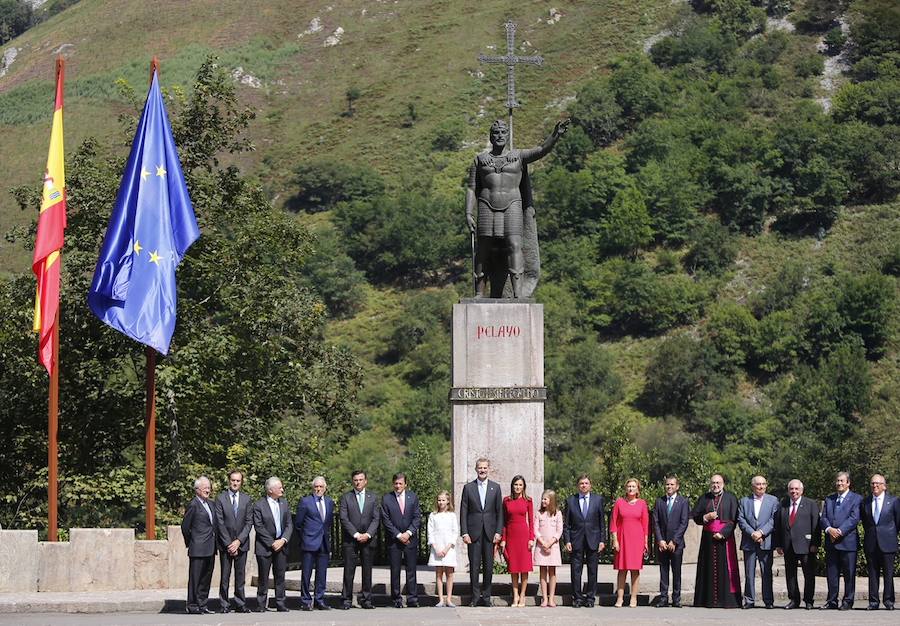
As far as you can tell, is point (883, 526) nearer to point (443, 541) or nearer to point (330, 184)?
point (443, 541)

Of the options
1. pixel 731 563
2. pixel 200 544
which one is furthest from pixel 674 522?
pixel 200 544

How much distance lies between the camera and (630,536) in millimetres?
20141

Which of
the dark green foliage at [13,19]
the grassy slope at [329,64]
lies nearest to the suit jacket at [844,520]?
the grassy slope at [329,64]

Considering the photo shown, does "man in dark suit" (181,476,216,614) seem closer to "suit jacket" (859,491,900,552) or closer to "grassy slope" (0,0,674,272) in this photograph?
"suit jacket" (859,491,900,552)

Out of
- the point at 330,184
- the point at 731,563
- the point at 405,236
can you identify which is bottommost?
the point at 731,563

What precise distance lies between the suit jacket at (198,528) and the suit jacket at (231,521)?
86mm

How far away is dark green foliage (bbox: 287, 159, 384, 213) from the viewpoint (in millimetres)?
118625

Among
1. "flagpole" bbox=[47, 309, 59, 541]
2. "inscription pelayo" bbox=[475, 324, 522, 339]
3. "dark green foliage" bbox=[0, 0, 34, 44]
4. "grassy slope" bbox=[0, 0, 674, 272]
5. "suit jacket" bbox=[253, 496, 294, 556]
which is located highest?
"dark green foliage" bbox=[0, 0, 34, 44]

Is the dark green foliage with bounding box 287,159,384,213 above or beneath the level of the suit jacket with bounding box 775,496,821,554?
above

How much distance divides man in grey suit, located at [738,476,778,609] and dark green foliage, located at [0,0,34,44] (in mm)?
165769

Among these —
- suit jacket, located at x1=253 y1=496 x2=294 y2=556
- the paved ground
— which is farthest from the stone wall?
suit jacket, located at x1=253 y1=496 x2=294 y2=556

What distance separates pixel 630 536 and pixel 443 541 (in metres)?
2.20

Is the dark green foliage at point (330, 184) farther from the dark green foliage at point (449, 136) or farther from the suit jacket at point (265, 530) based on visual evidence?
the suit jacket at point (265, 530)

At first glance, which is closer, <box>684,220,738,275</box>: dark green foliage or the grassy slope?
<box>684,220,738,275</box>: dark green foliage
